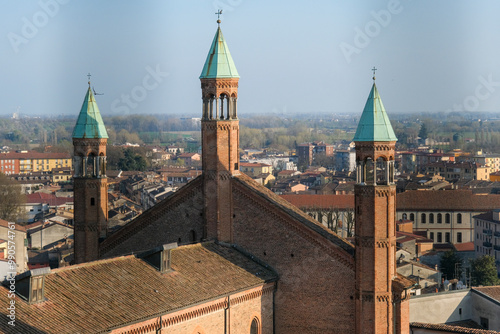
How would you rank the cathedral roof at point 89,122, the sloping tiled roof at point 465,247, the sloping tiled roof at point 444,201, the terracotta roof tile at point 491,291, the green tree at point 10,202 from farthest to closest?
1. the green tree at point 10,202
2. the sloping tiled roof at point 444,201
3. the sloping tiled roof at point 465,247
4. the terracotta roof tile at point 491,291
5. the cathedral roof at point 89,122

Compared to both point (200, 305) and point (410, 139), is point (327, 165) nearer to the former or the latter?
point (410, 139)

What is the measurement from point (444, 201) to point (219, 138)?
49257 millimetres

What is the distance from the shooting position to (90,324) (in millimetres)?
19828

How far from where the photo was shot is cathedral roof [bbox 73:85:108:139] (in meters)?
28.7

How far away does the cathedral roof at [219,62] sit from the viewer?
27.3 m

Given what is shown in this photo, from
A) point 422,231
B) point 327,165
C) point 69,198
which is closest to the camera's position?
point 422,231

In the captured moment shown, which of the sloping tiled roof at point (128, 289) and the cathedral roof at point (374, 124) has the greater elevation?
the cathedral roof at point (374, 124)

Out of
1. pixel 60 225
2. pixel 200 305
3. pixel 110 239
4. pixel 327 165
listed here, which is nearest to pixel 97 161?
pixel 110 239

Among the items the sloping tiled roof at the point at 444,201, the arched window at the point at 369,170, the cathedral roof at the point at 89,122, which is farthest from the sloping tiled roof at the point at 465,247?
the cathedral roof at the point at 89,122

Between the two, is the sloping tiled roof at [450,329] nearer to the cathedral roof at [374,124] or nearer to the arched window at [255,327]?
the arched window at [255,327]

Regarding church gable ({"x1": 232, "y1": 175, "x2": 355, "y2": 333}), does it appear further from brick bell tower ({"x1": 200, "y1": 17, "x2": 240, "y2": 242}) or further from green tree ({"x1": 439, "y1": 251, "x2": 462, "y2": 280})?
green tree ({"x1": 439, "y1": 251, "x2": 462, "y2": 280})

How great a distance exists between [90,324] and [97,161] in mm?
10025

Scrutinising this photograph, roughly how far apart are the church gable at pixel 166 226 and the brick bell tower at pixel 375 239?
19.0 ft

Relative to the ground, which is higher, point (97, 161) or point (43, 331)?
point (97, 161)
